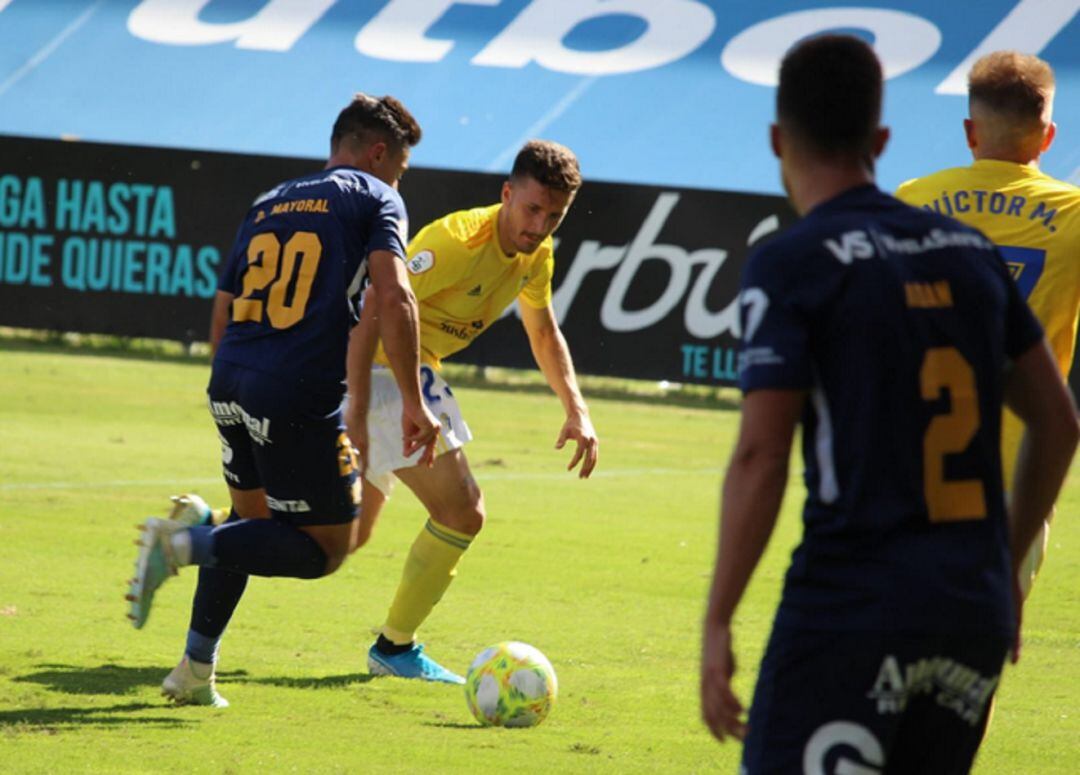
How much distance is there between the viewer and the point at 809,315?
3027 millimetres

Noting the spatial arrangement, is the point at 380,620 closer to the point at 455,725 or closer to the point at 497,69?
the point at 455,725

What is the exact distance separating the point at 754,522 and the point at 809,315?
1.18 feet

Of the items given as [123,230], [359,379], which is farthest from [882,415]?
[123,230]

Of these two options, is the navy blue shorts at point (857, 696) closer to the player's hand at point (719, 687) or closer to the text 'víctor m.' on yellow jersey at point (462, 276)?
the player's hand at point (719, 687)

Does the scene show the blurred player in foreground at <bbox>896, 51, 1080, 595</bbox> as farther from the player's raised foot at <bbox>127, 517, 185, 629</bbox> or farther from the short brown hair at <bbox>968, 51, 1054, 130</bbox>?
the player's raised foot at <bbox>127, 517, 185, 629</bbox>

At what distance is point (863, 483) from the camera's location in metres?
3.05

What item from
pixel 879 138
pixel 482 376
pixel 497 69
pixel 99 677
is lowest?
pixel 482 376

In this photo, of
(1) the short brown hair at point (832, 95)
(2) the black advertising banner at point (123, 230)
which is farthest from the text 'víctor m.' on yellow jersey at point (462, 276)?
(2) the black advertising banner at point (123, 230)

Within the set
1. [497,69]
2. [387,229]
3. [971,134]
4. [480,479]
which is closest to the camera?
[971,134]

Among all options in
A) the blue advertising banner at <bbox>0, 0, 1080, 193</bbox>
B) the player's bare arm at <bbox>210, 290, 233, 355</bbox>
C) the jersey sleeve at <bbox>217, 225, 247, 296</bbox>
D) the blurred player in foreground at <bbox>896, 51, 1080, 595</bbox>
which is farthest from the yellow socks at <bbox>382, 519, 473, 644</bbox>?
the blue advertising banner at <bbox>0, 0, 1080, 193</bbox>

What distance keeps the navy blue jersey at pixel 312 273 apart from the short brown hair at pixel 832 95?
3017mm

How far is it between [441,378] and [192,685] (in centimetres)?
163

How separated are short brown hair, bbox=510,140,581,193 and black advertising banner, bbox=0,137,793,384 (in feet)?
38.7

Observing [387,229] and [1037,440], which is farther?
[387,229]
